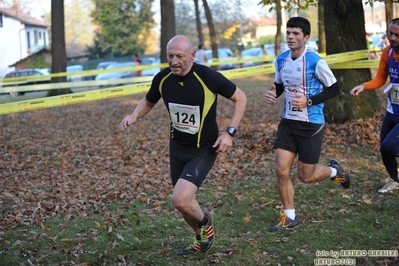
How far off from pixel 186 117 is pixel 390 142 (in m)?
2.66

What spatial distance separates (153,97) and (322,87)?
75.1 inches

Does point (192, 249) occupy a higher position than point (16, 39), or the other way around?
point (16, 39)

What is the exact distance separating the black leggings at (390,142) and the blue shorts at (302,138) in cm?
90

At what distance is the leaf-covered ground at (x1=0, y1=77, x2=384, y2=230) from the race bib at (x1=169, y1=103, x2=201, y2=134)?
2.51 meters

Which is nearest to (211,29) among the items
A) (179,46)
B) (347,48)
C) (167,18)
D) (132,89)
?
(167,18)

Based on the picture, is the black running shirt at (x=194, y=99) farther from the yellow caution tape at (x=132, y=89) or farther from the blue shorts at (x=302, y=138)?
the yellow caution tape at (x=132, y=89)

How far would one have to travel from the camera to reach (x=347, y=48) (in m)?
11.9

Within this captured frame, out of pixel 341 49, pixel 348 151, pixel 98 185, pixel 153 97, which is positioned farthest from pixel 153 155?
pixel 153 97

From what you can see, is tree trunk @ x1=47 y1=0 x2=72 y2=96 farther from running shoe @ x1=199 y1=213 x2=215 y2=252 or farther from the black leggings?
running shoe @ x1=199 y1=213 x2=215 y2=252

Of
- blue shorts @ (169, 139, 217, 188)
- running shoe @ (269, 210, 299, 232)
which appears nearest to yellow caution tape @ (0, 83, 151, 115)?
blue shorts @ (169, 139, 217, 188)

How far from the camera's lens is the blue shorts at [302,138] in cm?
645

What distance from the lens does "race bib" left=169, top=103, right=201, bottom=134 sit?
562 cm

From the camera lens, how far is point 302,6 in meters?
13.9

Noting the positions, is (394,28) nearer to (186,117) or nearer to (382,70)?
(382,70)
